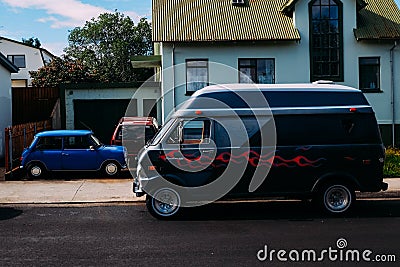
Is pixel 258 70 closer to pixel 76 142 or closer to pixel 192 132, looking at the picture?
pixel 76 142

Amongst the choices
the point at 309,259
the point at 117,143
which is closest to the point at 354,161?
the point at 309,259

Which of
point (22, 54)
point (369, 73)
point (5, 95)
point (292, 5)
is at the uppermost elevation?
point (22, 54)

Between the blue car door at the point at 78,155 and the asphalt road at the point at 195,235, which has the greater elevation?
the blue car door at the point at 78,155

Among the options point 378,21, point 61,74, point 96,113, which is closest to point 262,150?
point 96,113

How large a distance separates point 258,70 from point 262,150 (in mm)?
12843

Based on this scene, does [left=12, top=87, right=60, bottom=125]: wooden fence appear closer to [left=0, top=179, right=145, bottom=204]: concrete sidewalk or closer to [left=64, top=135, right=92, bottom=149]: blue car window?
[left=64, top=135, right=92, bottom=149]: blue car window

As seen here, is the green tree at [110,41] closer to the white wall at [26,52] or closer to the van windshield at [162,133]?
the white wall at [26,52]

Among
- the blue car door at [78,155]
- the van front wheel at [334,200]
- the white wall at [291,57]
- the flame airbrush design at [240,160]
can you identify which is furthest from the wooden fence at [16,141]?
the van front wheel at [334,200]

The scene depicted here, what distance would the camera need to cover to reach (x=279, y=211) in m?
12.1

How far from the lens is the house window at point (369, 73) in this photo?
23.8m

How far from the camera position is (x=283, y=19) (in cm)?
2414

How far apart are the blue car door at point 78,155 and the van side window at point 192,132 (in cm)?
615

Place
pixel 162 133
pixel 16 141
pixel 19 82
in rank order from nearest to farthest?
pixel 162 133 → pixel 16 141 → pixel 19 82

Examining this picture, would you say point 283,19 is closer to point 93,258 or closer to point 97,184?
point 97,184
